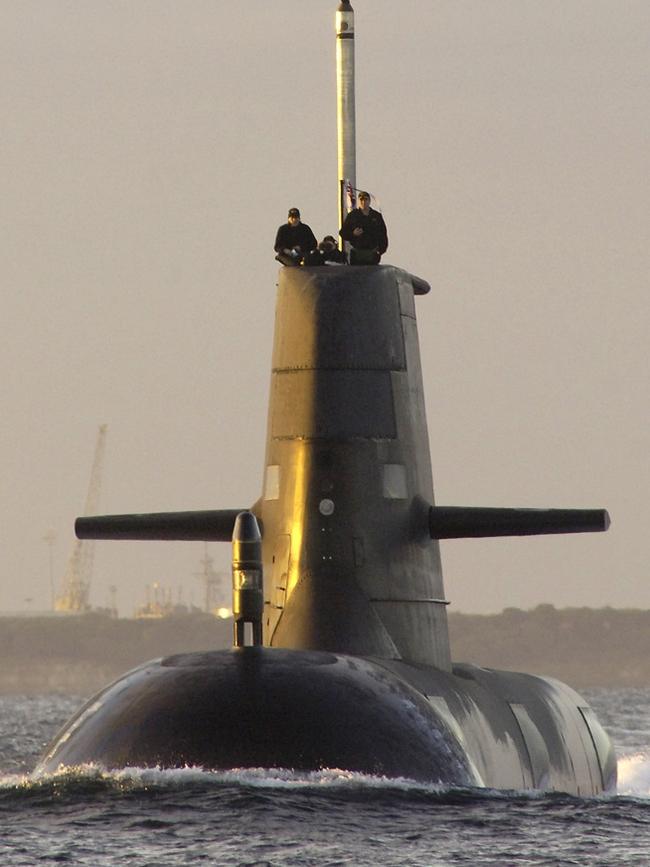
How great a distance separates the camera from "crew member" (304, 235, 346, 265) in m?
27.9

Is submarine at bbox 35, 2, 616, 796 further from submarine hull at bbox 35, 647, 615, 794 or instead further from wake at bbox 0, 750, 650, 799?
wake at bbox 0, 750, 650, 799

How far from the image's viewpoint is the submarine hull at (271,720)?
2180 centimetres

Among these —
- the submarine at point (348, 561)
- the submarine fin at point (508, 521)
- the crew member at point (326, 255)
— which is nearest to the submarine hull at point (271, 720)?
the submarine at point (348, 561)

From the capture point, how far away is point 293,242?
1101 inches

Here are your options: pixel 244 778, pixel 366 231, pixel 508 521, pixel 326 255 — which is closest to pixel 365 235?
pixel 366 231

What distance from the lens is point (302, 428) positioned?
26734 mm

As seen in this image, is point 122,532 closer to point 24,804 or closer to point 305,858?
point 24,804

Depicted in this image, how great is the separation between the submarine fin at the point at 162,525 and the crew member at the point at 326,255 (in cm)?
359

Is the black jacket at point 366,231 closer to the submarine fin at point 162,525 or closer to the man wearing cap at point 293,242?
the man wearing cap at point 293,242

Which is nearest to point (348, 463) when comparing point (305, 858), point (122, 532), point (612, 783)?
point (122, 532)

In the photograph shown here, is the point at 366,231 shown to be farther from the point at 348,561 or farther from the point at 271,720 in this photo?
the point at 271,720

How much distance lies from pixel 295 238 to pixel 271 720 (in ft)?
27.5

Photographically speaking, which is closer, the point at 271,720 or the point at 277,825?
the point at 277,825

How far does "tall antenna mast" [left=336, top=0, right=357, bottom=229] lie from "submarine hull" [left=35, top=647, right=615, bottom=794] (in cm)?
761
